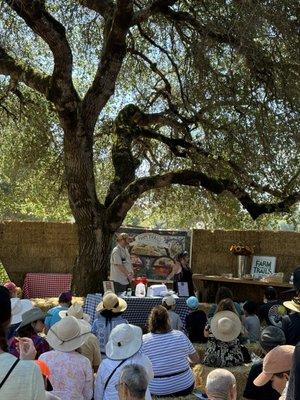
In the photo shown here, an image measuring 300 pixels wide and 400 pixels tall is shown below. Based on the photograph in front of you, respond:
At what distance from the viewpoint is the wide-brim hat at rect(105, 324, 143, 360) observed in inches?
201

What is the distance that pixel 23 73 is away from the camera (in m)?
12.6

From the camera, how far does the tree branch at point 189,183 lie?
42.0 feet

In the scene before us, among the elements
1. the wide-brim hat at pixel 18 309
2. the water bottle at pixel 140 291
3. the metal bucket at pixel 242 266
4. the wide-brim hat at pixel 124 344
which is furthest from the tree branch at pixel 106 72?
the wide-brim hat at pixel 124 344

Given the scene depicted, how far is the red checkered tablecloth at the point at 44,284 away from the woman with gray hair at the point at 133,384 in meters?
12.1

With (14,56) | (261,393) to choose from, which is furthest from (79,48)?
(261,393)

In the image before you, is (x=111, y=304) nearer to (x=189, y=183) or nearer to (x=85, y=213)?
(x=85, y=213)

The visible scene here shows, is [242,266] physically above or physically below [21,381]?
above

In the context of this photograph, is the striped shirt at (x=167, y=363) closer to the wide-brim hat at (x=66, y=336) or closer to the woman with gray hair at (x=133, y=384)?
the wide-brim hat at (x=66, y=336)

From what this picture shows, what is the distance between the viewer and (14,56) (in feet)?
45.9

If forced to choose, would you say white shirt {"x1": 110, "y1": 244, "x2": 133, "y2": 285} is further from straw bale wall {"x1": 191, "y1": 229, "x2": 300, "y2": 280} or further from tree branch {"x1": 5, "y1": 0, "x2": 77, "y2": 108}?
straw bale wall {"x1": 191, "y1": 229, "x2": 300, "y2": 280}

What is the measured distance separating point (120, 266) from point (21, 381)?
9029 millimetres

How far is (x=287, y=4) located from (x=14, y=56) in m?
6.21

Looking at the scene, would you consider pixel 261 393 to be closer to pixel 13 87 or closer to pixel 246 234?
pixel 13 87

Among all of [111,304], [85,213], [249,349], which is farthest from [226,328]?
[85,213]
